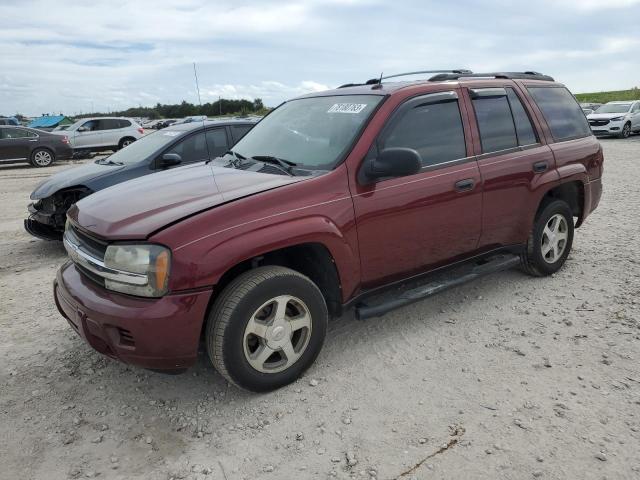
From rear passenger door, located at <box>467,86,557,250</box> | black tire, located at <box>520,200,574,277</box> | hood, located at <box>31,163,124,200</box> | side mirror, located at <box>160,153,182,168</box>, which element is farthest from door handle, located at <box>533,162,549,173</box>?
hood, located at <box>31,163,124,200</box>

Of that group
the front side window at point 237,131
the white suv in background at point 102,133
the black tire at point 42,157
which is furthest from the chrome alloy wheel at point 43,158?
the front side window at point 237,131

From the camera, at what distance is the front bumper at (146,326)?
Answer: 2590 millimetres

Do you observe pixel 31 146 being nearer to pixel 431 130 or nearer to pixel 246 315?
pixel 431 130

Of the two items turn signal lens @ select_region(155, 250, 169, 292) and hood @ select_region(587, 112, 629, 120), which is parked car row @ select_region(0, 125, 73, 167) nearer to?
turn signal lens @ select_region(155, 250, 169, 292)

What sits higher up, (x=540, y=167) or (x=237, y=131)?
(x=237, y=131)

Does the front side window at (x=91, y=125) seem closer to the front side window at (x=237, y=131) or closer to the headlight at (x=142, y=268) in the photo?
the front side window at (x=237, y=131)

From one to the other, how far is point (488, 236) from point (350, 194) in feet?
4.82

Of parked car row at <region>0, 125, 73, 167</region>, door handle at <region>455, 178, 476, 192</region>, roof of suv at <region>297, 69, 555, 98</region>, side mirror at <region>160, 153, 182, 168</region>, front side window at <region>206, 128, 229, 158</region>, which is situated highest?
parked car row at <region>0, 125, 73, 167</region>

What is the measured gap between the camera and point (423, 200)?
11.4 ft

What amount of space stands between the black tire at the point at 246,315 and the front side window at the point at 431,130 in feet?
3.68

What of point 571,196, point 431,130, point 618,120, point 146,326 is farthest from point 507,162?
point 618,120

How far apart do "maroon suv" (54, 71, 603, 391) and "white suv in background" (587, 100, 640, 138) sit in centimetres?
2083

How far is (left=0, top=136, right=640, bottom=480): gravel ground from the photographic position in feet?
8.00

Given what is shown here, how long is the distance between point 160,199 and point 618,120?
2406cm
